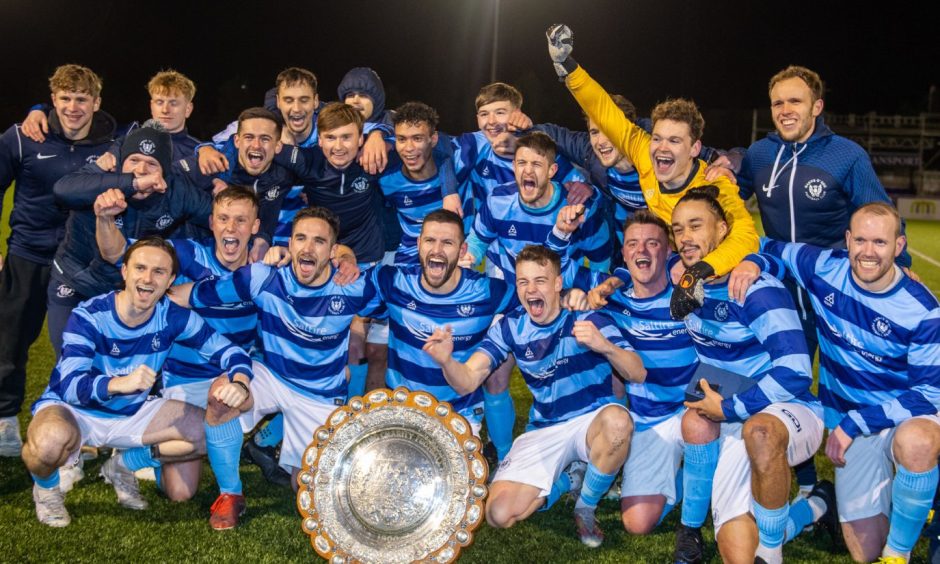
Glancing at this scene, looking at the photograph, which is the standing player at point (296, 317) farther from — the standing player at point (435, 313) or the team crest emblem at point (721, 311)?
the team crest emblem at point (721, 311)

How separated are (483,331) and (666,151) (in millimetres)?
1346

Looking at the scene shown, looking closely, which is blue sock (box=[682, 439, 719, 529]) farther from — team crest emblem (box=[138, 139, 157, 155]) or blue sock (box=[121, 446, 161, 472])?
team crest emblem (box=[138, 139, 157, 155])

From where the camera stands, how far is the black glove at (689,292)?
3771mm

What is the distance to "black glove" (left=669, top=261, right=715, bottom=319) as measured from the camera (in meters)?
3.77

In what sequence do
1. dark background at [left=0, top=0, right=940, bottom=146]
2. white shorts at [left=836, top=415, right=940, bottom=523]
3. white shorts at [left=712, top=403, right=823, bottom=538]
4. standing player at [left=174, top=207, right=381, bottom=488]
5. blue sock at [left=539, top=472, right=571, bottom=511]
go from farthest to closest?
dark background at [left=0, top=0, right=940, bottom=146]
standing player at [left=174, top=207, right=381, bottom=488]
blue sock at [left=539, top=472, right=571, bottom=511]
white shorts at [left=836, top=415, right=940, bottom=523]
white shorts at [left=712, top=403, right=823, bottom=538]

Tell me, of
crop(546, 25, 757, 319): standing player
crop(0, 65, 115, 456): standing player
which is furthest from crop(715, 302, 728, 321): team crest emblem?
crop(0, 65, 115, 456): standing player

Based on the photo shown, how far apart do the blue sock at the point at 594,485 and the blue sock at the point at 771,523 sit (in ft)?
2.21

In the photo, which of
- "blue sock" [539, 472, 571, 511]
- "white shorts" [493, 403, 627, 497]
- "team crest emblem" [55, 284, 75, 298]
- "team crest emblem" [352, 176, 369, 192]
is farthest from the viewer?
"team crest emblem" [352, 176, 369, 192]

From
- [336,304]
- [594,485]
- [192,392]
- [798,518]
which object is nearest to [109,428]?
[192,392]

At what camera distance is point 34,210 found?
5.16 m

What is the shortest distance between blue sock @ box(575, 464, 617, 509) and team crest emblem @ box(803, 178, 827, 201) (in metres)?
1.84

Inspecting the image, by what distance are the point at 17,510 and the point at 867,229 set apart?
409cm

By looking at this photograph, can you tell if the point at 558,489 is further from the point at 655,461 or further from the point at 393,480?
the point at 393,480

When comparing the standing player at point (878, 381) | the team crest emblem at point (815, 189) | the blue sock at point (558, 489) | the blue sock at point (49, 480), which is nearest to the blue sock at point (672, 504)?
the blue sock at point (558, 489)
